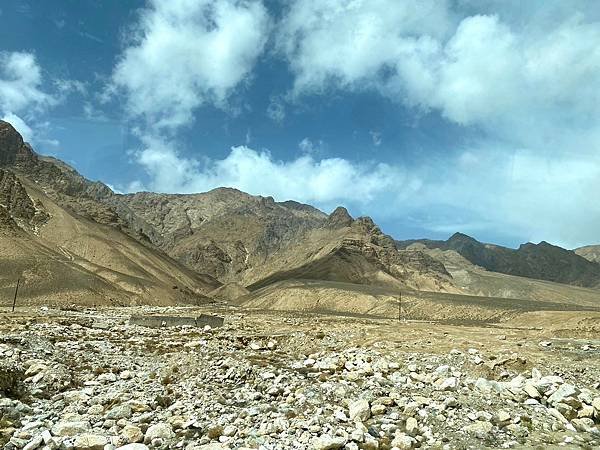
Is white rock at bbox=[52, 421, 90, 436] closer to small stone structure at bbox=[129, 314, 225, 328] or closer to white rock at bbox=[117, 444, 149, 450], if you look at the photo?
white rock at bbox=[117, 444, 149, 450]

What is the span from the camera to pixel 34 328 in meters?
39.8

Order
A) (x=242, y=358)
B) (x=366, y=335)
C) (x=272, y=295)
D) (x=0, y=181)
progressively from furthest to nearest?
(x=0, y=181) → (x=272, y=295) → (x=366, y=335) → (x=242, y=358)

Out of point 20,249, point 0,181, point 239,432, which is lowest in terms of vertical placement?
point 239,432

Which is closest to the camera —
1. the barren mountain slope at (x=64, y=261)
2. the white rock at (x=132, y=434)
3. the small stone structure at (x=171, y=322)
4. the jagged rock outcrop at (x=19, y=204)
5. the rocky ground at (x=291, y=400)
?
the white rock at (x=132, y=434)

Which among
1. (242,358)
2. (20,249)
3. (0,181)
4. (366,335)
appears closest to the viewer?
(242,358)

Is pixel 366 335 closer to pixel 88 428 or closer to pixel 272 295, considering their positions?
pixel 88 428

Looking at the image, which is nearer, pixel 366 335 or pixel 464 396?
pixel 464 396

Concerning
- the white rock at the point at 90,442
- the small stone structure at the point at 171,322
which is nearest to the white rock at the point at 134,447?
the white rock at the point at 90,442

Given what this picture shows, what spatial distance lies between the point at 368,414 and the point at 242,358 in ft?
42.8

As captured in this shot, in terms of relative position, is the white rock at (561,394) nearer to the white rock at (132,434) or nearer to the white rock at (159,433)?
the white rock at (159,433)

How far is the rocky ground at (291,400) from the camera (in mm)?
15328

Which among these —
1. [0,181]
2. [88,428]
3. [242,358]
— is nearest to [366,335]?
[242,358]

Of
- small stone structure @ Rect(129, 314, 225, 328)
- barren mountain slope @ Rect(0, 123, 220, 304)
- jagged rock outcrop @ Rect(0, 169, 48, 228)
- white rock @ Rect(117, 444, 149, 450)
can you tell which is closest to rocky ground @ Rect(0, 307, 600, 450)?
white rock @ Rect(117, 444, 149, 450)

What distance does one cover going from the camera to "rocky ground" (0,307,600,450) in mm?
15328
